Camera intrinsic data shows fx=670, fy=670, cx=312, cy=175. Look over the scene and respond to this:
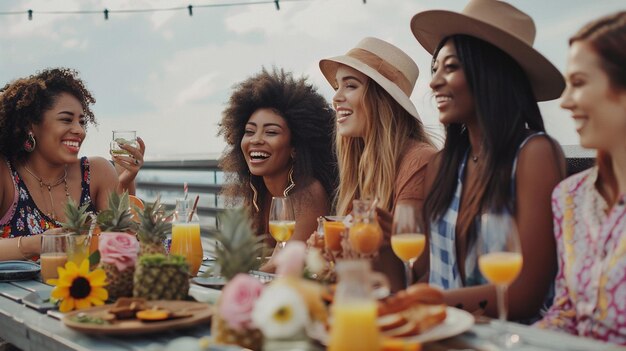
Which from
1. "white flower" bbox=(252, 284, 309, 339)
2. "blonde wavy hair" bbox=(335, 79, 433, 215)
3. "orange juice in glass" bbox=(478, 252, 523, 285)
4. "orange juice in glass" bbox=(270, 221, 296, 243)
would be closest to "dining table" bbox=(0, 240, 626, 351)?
"orange juice in glass" bbox=(478, 252, 523, 285)

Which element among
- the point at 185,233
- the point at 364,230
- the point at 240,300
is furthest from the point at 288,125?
the point at 240,300

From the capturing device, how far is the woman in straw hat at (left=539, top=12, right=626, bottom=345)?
183cm

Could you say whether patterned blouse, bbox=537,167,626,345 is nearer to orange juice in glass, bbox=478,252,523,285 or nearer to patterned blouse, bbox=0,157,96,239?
orange juice in glass, bbox=478,252,523,285

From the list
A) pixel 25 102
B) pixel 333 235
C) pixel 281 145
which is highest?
pixel 25 102

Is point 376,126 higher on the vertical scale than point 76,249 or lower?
higher

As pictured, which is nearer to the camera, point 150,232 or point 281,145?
point 150,232

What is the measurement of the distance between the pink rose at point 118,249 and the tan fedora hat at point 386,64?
1550 mm

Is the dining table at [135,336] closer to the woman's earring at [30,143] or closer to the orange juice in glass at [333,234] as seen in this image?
the orange juice in glass at [333,234]

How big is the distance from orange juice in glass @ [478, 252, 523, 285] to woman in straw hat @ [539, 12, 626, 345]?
352 millimetres

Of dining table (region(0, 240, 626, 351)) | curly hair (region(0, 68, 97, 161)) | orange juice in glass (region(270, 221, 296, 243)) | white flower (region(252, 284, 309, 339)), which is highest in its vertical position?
curly hair (region(0, 68, 97, 161))

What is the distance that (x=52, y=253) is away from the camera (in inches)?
103

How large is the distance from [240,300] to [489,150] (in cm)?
133

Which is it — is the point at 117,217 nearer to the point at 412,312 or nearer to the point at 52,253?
the point at 52,253

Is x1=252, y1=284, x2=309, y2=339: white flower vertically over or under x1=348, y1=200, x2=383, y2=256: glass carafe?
under
